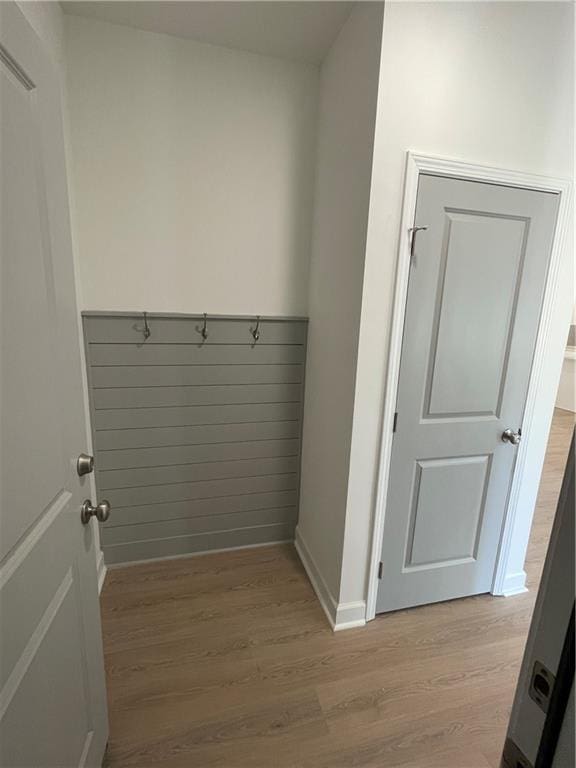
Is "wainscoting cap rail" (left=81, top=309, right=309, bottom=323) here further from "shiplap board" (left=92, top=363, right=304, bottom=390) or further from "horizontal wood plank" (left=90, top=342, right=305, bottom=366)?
"shiplap board" (left=92, top=363, right=304, bottom=390)

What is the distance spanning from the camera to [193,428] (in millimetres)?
2234

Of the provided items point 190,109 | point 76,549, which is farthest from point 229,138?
point 76,549

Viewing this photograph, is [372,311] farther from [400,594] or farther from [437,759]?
[437,759]

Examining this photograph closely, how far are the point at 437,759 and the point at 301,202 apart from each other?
2463mm

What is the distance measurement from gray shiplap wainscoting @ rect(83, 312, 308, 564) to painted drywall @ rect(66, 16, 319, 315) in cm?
18

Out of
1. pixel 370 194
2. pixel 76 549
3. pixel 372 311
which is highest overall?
pixel 370 194

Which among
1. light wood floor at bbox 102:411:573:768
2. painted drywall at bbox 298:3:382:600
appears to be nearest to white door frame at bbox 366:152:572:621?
painted drywall at bbox 298:3:382:600

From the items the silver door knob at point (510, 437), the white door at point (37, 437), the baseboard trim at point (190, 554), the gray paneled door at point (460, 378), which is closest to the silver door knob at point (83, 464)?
the white door at point (37, 437)

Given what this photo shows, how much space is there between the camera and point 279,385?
7.59ft

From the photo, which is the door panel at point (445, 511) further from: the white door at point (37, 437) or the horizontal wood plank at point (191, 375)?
the white door at point (37, 437)

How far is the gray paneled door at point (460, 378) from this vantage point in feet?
5.37

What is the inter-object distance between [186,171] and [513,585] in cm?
282

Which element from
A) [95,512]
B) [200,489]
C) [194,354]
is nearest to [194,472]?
[200,489]

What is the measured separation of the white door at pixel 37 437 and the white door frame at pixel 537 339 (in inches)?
46.5
